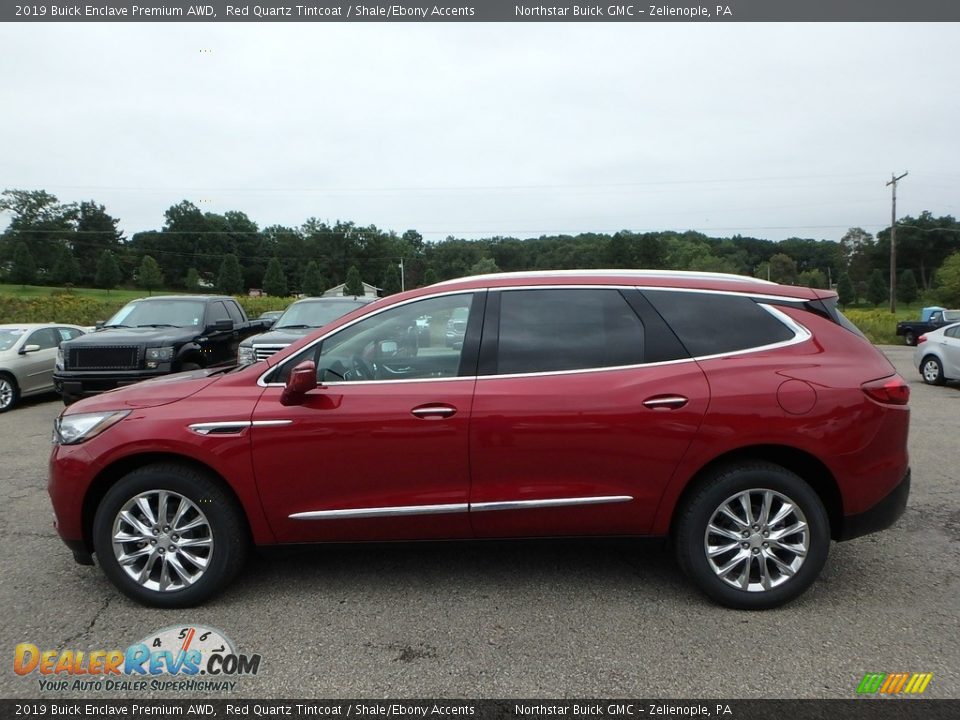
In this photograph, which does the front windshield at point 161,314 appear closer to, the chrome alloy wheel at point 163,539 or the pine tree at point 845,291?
the chrome alloy wheel at point 163,539

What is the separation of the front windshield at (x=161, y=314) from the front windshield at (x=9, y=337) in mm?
2646

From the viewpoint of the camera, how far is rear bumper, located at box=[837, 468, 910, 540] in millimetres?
3461

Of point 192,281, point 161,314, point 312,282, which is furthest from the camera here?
point 312,282

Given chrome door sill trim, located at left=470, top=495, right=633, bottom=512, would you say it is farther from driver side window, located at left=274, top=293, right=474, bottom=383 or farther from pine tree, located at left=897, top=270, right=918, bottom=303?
pine tree, located at left=897, top=270, right=918, bottom=303

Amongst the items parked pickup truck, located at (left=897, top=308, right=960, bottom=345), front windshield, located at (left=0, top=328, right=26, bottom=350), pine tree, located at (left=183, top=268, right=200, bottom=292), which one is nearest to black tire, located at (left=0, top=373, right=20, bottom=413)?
front windshield, located at (left=0, top=328, right=26, bottom=350)

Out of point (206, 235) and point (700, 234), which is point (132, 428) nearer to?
point (700, 234)

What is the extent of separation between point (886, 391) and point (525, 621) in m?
2.25

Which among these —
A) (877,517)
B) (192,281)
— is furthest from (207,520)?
(192,281)

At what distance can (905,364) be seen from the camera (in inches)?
762

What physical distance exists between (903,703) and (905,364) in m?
20.0

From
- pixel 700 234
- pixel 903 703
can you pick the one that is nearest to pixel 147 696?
pixel 903 703

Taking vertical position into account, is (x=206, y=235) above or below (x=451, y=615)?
above

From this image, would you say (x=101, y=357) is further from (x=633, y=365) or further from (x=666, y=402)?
(x=666, y=402)

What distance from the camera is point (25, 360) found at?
1133 centimetres
